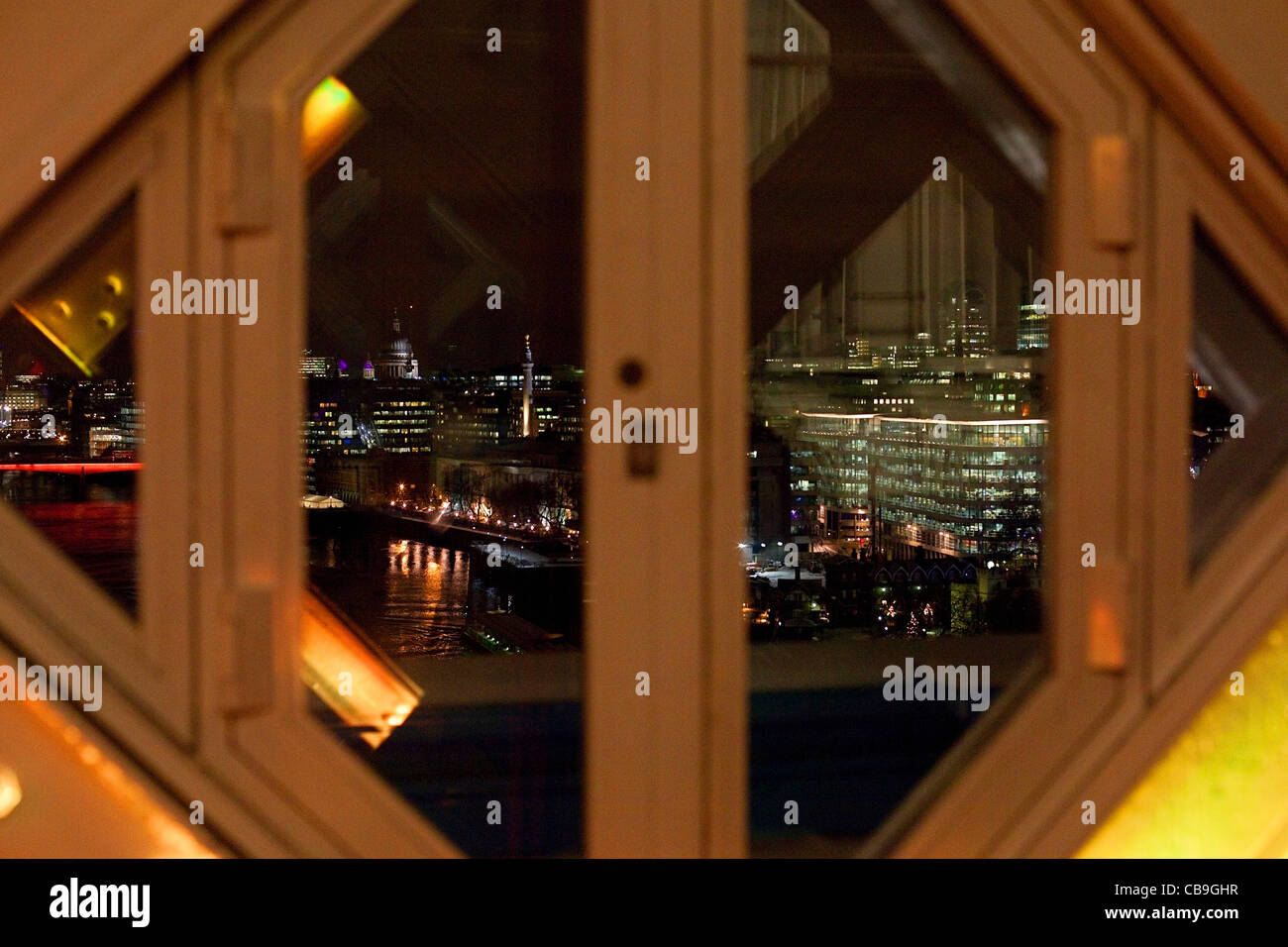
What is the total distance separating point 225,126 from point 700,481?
753 mm

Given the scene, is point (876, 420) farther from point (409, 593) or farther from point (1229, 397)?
point (409, 593)

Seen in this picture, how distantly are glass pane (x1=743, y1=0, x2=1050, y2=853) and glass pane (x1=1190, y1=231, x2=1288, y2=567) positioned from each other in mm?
237

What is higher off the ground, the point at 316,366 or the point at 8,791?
the point at 316,366

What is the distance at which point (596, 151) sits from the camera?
1.53m

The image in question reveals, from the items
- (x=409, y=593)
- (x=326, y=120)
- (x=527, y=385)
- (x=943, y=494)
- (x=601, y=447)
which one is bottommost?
(x=409, y=593)

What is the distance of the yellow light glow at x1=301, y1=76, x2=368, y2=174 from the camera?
5.00 feet

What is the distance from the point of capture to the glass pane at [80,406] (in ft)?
4.83

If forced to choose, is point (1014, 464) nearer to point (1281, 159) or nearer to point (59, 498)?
point (1281, 159)

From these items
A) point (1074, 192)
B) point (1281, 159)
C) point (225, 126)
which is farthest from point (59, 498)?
point (1281, 159)

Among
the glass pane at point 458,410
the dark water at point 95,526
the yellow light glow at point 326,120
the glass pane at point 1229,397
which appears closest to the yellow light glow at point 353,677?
the glass pane at point 458,410

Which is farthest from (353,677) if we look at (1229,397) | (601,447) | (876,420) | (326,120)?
(1229,397)

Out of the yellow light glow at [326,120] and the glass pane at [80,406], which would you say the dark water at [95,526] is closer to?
the glass pane at [80,406]

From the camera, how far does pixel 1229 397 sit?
171 centimetres

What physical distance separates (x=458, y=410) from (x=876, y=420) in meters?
0.97
